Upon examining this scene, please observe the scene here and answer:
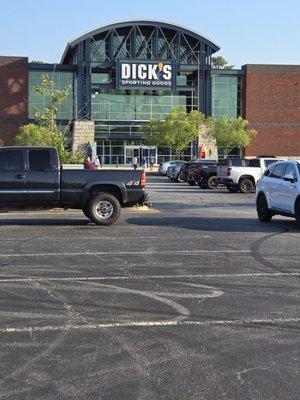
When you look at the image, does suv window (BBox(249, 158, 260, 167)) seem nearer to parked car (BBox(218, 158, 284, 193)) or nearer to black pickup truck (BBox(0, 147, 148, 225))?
parked car (BBox(218, 158, 284, 193))

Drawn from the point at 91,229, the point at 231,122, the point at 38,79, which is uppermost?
the point at 38,79

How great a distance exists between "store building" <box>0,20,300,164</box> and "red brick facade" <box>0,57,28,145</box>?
0.12 meters

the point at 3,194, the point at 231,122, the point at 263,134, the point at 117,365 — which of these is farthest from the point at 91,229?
the point at 263,134

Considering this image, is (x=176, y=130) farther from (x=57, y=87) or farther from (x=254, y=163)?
(x=254, y=163)

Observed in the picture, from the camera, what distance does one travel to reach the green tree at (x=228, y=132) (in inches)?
2603

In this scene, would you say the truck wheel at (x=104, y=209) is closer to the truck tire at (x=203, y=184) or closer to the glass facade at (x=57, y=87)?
the truck tire at (x=203, y=184)

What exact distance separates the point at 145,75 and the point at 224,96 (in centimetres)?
1107

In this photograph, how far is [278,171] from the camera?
51.9ft

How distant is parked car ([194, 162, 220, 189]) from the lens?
34.3 meters

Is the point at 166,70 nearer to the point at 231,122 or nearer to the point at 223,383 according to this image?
the point at 231,122

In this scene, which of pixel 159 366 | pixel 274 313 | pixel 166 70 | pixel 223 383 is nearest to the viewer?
pixel 223 383

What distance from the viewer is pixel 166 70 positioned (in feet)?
236

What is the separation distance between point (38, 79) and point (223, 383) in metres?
72.1

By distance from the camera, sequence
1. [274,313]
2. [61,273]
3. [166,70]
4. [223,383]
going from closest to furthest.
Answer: [223,383]
[274,313]
[61,273]
[166,70]
